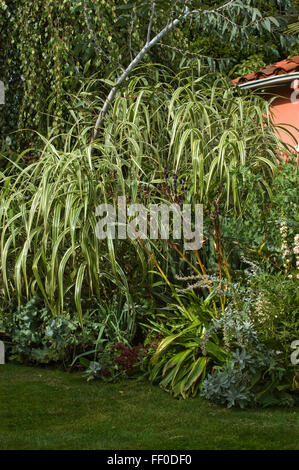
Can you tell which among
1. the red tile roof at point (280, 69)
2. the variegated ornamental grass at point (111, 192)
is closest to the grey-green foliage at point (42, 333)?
the variegated ornamental grass at point (111, 192)

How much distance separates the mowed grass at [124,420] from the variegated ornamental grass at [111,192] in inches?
24.2

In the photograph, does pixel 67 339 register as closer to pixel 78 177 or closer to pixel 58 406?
pixel 58 406

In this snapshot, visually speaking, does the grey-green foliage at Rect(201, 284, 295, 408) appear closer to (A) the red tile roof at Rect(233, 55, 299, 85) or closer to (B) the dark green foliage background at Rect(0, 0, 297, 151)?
(B) the dark green foliage background at Rect(0, 0, 297, 151)

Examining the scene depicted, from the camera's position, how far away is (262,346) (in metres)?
3.78

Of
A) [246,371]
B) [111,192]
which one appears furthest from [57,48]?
[246,371]

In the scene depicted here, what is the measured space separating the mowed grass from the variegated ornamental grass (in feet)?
2.01

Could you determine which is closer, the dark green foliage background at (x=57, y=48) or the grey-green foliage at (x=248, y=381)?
the grey-green foliage at (x=248, y=381)

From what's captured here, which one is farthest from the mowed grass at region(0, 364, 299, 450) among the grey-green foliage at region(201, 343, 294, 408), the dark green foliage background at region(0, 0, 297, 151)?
the dark green foliage background at region(0, 0, 297, 151)

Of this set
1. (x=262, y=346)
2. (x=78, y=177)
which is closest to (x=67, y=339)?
(x=78, y=177)

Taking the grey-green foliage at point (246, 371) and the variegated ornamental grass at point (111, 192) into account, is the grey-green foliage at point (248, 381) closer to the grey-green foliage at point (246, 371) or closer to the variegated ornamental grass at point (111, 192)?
the grey-green foliage at point (246, 371)

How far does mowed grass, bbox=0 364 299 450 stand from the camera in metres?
3.19

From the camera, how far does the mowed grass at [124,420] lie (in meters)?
3.19

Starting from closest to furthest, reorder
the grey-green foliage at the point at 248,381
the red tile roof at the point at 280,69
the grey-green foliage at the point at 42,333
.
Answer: the grey-green foliage at the point at 248,381 < the grey-green foliage at the point at 42,333 < the red tile roof at the point at 280,69

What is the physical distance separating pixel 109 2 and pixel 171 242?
9.26ft
